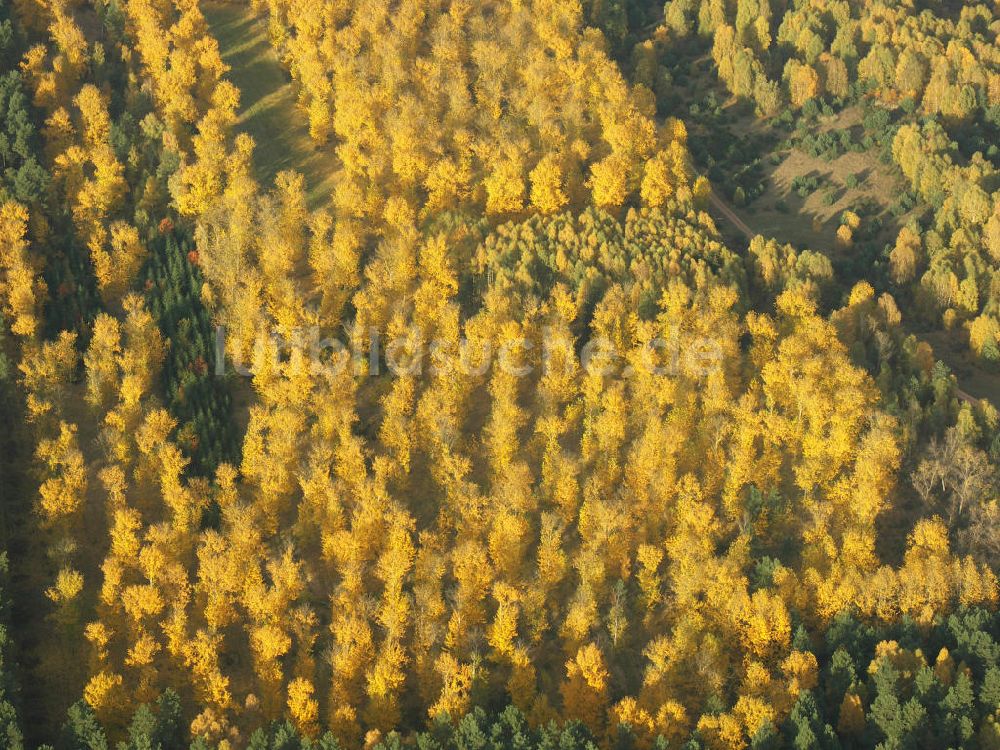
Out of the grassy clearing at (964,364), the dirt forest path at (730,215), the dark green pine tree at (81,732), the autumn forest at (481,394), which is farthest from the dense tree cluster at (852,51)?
the dark green pine tree at (81,732)

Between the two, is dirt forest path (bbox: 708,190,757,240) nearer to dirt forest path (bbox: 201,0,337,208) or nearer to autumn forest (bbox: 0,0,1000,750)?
autumn forest (bbox: 0,0,1000,750)

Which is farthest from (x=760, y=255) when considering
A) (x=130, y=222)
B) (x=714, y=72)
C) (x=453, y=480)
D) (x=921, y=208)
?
(x=130, y=222)

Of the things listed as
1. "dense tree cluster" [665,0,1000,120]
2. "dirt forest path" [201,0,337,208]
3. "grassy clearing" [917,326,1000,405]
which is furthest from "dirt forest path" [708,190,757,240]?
"dirt forest path" [201,0,337,208]

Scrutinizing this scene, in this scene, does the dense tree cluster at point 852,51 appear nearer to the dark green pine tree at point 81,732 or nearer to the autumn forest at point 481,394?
the autumn forest at point 481,394

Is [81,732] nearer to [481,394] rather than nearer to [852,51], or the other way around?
[481,394]

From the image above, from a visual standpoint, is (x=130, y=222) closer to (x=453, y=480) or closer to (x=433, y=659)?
(x=453, y=480)

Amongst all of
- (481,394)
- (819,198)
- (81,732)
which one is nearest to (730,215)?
(819,198)

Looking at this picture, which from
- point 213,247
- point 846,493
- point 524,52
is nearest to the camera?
point 846,493
